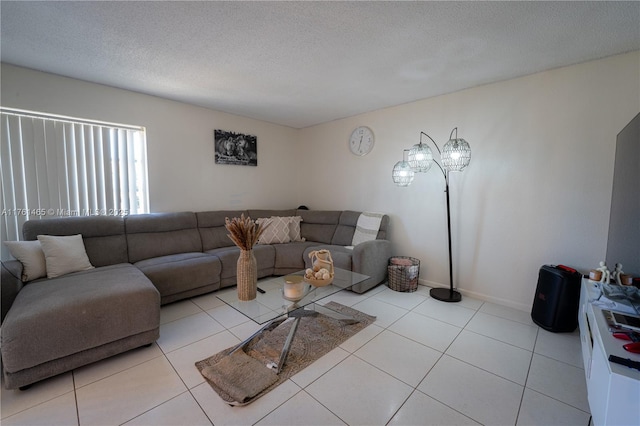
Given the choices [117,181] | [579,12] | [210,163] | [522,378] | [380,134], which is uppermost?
[579,12]

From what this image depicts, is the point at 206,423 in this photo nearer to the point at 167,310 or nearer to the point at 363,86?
the point at 167,310

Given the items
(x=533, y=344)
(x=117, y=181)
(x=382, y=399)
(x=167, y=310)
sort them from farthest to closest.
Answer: (x=117, y=181)
(x=167, y=310)
(x=533, y=344)
(x=382, y=399)

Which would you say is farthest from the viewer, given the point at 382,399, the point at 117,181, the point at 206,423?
the point at 117,181

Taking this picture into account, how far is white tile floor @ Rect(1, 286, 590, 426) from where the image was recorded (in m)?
1.37

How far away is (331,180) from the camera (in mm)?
4355

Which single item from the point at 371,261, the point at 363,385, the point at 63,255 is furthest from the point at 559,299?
the point at 63,255

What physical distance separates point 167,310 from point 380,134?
3.37 meters

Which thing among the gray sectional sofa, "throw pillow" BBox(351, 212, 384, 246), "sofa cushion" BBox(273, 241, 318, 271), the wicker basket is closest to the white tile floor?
the gray sectional sofa

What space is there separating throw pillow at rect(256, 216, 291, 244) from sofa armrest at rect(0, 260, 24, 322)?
2.22 m

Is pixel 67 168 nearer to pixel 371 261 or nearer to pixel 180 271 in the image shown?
pixel 180 271

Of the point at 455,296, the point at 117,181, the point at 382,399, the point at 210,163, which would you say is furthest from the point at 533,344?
the point at 117,181

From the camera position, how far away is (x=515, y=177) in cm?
261

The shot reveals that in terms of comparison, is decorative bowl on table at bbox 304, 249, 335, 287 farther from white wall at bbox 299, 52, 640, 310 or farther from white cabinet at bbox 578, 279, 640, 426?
white wall at bbox 299, 52, 640, 310

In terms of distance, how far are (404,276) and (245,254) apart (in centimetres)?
199
